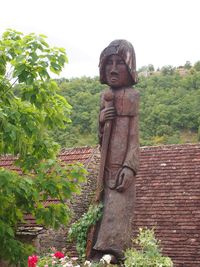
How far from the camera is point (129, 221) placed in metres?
7.07

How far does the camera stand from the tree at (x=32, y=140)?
9.16m

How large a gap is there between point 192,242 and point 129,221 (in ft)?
20.0

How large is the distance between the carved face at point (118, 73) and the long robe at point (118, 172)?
86 mm

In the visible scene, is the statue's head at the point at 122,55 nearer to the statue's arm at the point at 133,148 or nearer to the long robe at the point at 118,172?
the long robe at the point at 118,172

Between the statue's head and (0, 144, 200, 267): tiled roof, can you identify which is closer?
the statue's head

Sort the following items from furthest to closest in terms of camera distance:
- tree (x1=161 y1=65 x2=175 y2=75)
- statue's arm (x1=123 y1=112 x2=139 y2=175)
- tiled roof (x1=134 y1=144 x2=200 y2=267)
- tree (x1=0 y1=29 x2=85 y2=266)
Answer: tree (x1=161 y1=65 x2=175 y2=75), tiled roof (x1=134 y1=144 x2=200 y2=267), tree (x1=0 y1=29 x2=85 y2=266), statue's arm (x1=123 y1=112 x2=139 y2=175)

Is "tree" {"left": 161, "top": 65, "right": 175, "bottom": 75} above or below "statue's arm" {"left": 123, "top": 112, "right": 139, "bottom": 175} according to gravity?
above

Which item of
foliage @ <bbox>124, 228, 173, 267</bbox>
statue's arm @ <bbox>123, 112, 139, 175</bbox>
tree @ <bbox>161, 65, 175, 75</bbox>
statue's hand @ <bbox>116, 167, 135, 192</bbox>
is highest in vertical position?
tree @ <bbox>161, 65, 175, 75</bbox>

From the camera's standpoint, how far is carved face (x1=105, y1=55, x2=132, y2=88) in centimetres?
738

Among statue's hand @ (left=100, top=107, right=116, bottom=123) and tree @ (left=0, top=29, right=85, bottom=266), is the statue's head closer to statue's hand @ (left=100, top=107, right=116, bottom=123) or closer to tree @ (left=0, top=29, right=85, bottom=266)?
statue's hand @ (left=100, top=107, right=116, bottom=123)

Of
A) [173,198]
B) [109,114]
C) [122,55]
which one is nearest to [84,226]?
[109,114]

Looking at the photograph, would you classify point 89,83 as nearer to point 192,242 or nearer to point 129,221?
point 192,242

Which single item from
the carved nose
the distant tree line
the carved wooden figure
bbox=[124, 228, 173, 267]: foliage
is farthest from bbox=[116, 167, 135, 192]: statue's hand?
the distant tree line

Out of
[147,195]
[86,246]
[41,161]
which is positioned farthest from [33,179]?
[147,195]
